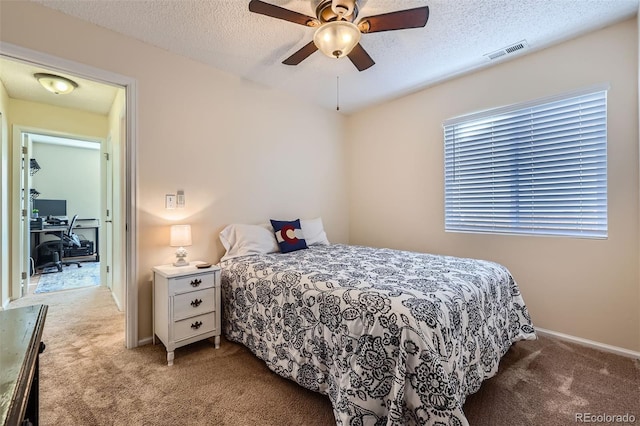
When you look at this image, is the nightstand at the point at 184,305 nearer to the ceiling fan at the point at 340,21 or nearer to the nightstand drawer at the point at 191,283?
the nightstand drawer at the point at 191,283

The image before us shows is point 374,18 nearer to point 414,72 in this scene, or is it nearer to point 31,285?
point 414,72

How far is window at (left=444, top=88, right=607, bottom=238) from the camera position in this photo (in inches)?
92.0

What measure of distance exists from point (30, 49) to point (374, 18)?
7.67 feet

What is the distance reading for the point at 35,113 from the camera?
3582 millimetres

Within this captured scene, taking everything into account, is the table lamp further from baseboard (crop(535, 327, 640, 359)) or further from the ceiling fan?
baseboard (crop(535, 327, 640, 359))

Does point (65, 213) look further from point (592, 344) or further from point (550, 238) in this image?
point (592, 344)

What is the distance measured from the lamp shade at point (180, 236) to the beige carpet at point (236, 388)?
0.86 metres

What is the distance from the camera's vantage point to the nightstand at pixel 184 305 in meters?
2.13

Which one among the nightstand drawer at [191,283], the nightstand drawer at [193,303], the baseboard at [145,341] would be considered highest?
the nightstand drawer at [191,283]

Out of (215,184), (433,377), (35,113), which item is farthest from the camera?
(35,113)

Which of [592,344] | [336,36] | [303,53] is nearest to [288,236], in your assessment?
[303,53]

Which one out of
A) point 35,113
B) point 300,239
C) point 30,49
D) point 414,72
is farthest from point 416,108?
point 35,113

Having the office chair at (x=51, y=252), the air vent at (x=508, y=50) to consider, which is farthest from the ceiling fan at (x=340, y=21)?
the office chair at (x=51, y=252)

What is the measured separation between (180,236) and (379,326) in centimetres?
185
